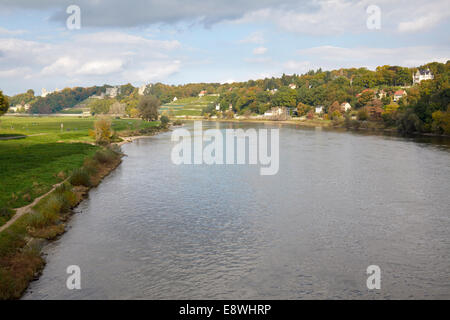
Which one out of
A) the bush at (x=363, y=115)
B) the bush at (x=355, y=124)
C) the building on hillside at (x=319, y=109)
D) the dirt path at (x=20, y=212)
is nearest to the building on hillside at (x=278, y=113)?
the building on hillside at (x=319, y=109)

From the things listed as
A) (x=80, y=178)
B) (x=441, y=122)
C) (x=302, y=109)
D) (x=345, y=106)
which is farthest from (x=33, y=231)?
(x=302, y=109)

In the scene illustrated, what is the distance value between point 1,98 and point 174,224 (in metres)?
46.3

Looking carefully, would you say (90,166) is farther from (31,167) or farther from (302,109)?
(302,109)

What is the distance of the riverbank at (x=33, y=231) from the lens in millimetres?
15703

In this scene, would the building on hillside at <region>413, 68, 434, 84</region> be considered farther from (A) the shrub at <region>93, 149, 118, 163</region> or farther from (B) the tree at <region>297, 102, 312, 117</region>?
(A) the shrub at <region>93, 149, 118, 163</region>

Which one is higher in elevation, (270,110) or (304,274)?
(270,110)

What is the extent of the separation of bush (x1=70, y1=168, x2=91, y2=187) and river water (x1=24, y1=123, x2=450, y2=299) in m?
1.39

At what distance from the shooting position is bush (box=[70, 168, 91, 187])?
3337 centimetres

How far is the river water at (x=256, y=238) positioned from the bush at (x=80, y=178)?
1.39 meters

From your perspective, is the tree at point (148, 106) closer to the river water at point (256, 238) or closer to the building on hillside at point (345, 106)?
the building on hillside at point (345, 106)

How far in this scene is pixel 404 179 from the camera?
129 feet

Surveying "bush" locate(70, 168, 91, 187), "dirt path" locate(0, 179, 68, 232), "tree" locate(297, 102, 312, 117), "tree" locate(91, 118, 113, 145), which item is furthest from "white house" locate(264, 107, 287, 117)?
"dirt path" locate(0, 179, 68, 232)

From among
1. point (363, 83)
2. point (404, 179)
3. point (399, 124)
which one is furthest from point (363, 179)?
point (363, 83)
